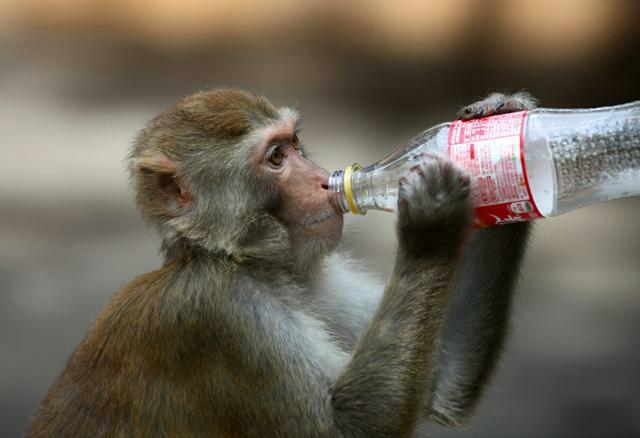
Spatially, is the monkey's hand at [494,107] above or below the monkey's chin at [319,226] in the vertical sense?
above

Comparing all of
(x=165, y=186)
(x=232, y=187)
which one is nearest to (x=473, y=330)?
(x=232, y=187)

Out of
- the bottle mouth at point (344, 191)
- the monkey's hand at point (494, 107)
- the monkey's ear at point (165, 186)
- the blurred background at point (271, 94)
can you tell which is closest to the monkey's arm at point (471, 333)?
the monkey's hand at point (494, 107)

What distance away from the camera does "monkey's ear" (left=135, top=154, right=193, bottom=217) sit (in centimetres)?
327

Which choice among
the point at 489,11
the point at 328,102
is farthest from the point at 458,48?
the point at 328,102

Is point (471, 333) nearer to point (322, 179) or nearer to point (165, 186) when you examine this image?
point (322, 179)

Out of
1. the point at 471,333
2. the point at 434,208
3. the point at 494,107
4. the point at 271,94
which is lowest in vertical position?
the point at 471,333

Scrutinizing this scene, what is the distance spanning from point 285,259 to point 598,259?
3917 millimetres

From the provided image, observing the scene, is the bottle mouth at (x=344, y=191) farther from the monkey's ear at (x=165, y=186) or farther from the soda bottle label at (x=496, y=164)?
the monkey's ear at (x=165, y=186)

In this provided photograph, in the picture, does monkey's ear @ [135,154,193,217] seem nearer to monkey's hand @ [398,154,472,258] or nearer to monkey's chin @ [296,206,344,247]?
monkey's chin @ [296,206,344,247]

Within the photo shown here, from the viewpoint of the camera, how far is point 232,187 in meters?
3.24

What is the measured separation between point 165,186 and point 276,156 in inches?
15.2

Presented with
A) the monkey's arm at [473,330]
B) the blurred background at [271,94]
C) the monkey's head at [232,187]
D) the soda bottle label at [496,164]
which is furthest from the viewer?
the blurred background at [271,94]

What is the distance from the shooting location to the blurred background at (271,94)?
6.34 meters

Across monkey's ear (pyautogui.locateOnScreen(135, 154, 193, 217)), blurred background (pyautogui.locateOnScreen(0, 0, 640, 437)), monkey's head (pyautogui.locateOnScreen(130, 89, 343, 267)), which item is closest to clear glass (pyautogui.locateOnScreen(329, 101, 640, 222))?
monkey's head (pyautogui.locateOnScreen(130, 89, 343, 267))
